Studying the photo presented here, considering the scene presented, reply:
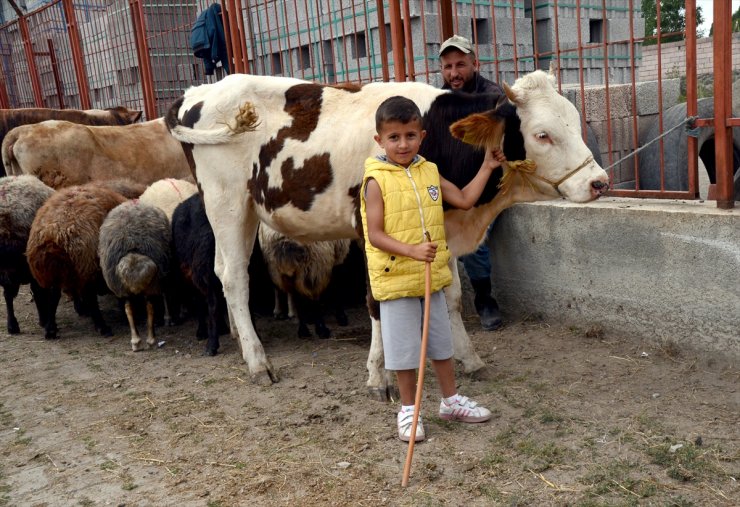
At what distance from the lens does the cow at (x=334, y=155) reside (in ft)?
12.5

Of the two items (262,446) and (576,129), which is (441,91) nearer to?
(576,129)

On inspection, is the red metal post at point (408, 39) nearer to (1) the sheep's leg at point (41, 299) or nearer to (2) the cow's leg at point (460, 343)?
(2) the cow's leg at point (460, 343)

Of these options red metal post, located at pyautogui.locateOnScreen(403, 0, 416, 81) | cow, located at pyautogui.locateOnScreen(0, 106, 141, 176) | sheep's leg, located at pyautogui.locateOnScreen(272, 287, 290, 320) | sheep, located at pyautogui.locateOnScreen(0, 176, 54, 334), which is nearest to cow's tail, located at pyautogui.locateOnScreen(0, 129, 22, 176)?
sheep, located at pyautogui.locateOnScreen(0, 176, 54, 334)

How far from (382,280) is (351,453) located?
3.01 ft

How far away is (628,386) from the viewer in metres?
4.14

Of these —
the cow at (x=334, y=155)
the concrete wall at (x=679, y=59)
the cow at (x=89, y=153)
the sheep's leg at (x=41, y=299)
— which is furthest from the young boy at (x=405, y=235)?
the cow at (x=89, y=153)

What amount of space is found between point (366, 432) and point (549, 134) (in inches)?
75.6

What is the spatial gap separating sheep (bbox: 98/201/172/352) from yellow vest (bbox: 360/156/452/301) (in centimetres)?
288

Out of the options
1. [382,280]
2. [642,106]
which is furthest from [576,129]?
[642,106]

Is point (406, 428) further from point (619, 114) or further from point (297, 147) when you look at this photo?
point (619, 114)

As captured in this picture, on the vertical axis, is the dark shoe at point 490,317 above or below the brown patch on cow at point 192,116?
below

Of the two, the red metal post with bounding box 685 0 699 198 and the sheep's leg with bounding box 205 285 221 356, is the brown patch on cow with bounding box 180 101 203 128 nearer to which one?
the sheep's leg with bounding box 205 285 221 356

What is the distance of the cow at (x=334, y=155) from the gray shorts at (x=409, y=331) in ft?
1.72

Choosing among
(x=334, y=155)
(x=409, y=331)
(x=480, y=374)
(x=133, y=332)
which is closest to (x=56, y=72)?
(x=133, y=332)
